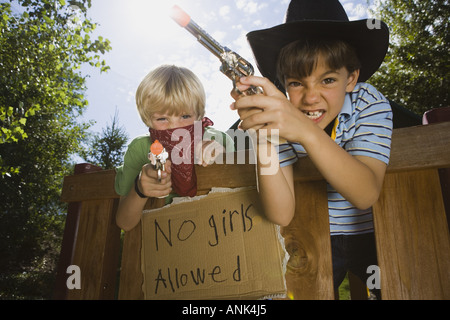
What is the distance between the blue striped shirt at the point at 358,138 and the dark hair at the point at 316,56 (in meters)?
0.14

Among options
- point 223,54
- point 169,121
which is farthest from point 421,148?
point 169,121

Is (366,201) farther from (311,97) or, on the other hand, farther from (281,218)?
(311,97)

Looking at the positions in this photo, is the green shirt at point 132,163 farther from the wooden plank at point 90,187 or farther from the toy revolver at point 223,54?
the toy revolver at point 223,54

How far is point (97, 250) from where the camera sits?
1.46 meters

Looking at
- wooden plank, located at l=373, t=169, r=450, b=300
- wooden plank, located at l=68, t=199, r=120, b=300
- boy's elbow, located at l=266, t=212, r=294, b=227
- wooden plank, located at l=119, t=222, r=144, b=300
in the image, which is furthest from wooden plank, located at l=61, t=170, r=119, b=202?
wooden plank, located at l=373, t=169, r=450, b=300

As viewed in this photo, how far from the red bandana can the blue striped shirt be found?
398mm

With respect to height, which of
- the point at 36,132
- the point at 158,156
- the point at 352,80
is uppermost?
the point at 36,132

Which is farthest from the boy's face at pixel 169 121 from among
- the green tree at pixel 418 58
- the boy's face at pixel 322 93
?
the green tree at pixel 418 58

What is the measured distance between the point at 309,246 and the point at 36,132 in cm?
1164

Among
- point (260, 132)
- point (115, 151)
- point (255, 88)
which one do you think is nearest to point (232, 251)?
point (260, 132)

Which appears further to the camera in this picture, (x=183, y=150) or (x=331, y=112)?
(x=183, y=150)

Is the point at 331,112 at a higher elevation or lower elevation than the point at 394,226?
higher

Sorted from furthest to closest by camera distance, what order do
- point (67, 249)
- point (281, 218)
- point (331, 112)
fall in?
point (67, 249) < point (331, 112) < point (281, 218)
